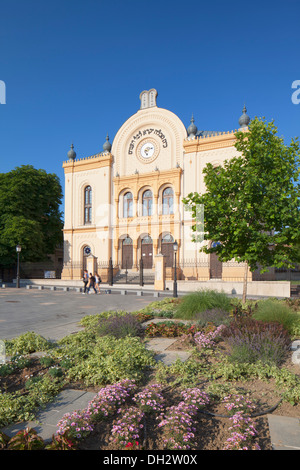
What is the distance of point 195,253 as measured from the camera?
95.7ft

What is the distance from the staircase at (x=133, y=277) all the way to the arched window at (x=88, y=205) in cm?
764

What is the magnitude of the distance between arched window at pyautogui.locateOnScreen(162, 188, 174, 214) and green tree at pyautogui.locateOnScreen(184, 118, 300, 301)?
18.5 m

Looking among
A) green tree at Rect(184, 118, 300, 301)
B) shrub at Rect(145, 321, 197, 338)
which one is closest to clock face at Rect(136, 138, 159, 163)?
green tree at Rect(184, 118, 300, 301)

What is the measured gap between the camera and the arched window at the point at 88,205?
118 ft

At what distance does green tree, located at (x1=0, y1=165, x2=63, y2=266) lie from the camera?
31256 mm

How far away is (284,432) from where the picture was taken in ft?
9.96

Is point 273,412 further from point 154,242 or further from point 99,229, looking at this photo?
point 99,229

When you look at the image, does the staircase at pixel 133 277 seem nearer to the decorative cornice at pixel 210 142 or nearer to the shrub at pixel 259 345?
the decorative cornice at pixel 210 142

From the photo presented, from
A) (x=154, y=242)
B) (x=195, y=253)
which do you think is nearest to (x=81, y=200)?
(x=154, y=242)

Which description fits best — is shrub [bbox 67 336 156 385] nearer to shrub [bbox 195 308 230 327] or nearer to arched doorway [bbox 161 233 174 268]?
shrub [bbox 195 308 230 327]

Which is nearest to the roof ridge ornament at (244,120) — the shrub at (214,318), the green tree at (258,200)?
the green tree at (258,200)

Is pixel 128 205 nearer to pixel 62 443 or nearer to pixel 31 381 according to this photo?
pixel 31 381

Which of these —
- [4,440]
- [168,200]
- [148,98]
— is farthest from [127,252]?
[4,440]
